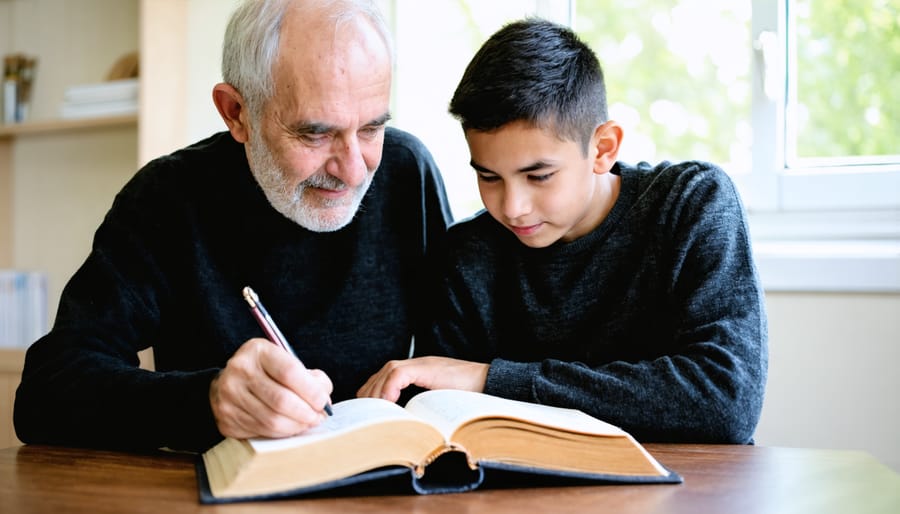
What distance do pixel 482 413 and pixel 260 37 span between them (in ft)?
2.76

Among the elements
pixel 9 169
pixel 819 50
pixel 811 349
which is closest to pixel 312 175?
pixel 811 349

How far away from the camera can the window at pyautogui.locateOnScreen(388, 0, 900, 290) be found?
90.8 inches

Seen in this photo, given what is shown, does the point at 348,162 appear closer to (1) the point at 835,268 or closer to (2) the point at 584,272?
(2) the point at 584,272

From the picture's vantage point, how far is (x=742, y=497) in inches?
36.9

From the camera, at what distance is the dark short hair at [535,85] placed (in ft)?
4.77

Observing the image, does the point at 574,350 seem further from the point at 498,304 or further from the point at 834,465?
the point at 834,465

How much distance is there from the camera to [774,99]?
2398 millimetres

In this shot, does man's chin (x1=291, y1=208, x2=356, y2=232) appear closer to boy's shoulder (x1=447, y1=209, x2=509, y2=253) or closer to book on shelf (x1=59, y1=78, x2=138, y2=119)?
boy's shoulder (x1=447, y1=209, x2=509, y2=253)

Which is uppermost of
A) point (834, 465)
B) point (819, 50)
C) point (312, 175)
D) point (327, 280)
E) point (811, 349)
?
point (819, 50)

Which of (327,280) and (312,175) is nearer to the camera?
(312,175)

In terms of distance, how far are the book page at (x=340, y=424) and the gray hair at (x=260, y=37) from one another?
684 millimetres

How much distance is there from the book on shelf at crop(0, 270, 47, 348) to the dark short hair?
2.45m

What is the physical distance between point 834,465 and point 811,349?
3.52 feet

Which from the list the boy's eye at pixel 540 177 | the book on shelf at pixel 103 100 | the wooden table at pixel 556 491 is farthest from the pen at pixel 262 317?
the book on shelf at pixel 103 100
